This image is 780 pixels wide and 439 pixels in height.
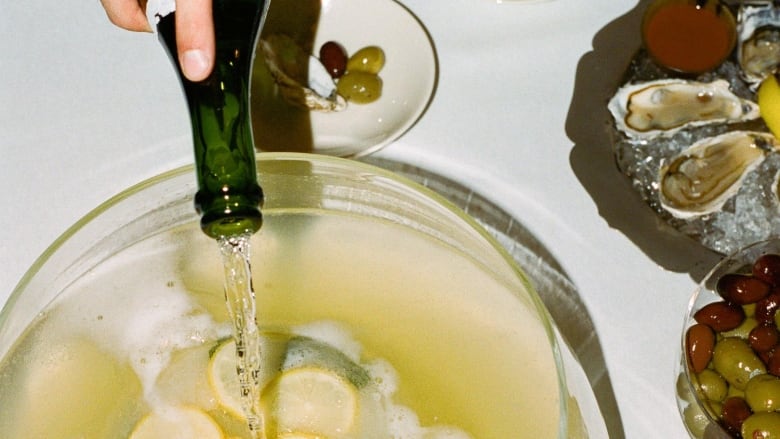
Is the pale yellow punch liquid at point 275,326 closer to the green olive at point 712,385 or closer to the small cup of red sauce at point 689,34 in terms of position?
the green olive at point 712,385

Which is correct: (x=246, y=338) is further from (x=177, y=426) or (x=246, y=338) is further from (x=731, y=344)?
(x=731, y=344)

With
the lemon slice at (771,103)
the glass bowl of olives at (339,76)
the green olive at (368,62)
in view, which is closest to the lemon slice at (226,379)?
the glass bowl of olives at (339,76)

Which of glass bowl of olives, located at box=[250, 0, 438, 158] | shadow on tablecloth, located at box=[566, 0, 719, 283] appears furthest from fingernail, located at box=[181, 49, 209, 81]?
shadow on tablecloth, located at box=[566, 0, 719, 283]

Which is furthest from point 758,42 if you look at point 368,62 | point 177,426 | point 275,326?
point 177,426

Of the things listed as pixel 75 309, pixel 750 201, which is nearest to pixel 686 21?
pixel 750 201

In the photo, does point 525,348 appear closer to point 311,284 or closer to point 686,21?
point 311,284

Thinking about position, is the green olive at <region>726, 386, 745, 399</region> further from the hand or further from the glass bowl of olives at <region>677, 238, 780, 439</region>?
the hand

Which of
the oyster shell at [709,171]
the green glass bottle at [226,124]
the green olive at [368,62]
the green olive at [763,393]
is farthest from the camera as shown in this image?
the green olive at [368,62]
